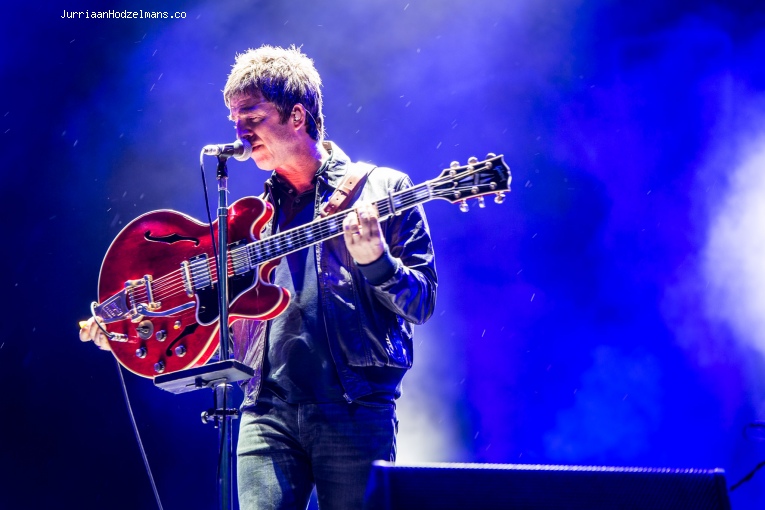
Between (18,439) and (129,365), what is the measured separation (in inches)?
66.4

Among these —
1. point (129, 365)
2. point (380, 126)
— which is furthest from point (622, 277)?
point (129, 365)

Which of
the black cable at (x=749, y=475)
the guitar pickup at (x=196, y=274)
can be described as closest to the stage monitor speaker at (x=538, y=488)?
the guitar pickup at (x=196, y=274)

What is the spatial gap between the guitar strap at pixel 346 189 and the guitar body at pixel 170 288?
0.26 metres

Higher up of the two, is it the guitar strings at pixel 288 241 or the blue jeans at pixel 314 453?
the guitar strings at pixel 288 241

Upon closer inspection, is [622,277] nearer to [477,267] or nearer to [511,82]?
[477,267]

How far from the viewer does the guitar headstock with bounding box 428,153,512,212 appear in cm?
297

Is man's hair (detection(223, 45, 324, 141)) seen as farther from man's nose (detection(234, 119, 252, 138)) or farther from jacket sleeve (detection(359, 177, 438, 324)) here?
jacket sleeve (detection(359, 177, 438, 324))

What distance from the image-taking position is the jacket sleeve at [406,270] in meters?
2.67

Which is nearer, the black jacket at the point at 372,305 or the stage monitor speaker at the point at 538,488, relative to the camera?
the stage monitor speaker at the point at 538,488

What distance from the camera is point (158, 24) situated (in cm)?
518

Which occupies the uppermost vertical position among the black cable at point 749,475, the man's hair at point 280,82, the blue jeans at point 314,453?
the man's hair at point 280,82

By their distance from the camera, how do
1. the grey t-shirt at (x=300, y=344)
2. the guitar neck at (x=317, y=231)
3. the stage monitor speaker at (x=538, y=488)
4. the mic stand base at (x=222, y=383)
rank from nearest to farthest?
1. the stage monitor speaker at (x=538, y=488)
2. the mic stand base at (x=222, y=383)
3. the grey t-shirt at (x=300, y=344)
4. the guitar neck at (x=317, y=231)

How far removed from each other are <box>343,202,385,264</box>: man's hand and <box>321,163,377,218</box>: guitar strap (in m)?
0.30

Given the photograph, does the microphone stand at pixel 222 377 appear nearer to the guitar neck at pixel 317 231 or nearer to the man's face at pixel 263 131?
the guitar neck at pixel 317 231
